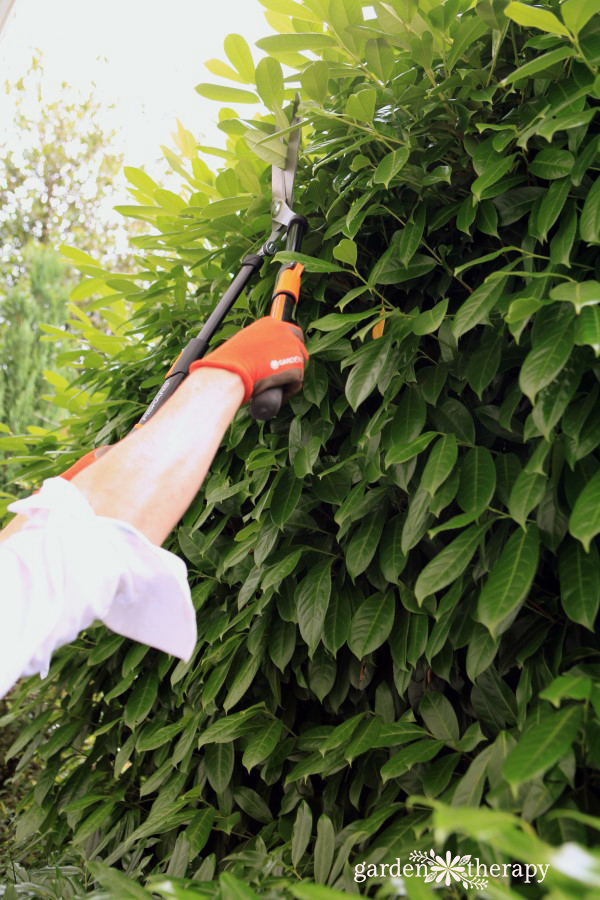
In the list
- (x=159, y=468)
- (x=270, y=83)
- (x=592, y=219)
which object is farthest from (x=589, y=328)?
(x=270, y=83)

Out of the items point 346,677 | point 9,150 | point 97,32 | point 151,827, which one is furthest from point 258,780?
point 97,32

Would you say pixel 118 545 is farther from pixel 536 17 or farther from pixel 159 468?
pixel 536 17

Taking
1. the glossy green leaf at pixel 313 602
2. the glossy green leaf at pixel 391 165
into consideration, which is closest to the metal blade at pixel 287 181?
the glossy green leaf at pixel 391 165

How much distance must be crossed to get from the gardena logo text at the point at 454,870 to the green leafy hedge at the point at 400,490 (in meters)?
0.02

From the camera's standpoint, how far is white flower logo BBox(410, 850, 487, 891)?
0.75 meters

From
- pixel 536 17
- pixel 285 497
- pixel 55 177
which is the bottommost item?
pixel 55 177

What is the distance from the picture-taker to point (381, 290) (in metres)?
1.28

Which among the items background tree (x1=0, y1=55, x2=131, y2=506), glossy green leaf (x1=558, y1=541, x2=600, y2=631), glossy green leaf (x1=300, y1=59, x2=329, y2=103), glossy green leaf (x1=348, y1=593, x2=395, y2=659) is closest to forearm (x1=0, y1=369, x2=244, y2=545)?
glossy green leaf (x1=348, y1=593, x2=395, y2=659)

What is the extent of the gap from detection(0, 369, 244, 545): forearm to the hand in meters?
0.06

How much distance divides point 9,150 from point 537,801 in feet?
34.1

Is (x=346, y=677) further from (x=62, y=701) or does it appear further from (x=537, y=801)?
(x=62, y=701)

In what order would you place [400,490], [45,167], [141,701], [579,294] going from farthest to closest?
[45,167] < [141,701] < [400,490] < [579,294]

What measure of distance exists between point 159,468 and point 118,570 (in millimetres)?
132

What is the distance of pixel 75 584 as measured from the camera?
31.8 inches
